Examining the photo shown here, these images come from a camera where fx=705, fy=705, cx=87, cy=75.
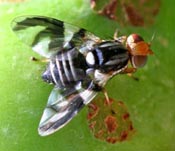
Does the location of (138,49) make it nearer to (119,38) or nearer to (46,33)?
(119,38)

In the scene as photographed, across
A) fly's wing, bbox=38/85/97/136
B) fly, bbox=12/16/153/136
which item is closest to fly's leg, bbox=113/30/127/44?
fly, bbox=12/16/153/136

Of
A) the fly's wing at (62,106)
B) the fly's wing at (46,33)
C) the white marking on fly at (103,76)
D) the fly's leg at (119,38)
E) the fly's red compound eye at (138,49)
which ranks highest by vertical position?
the fly's wing at (46,33)

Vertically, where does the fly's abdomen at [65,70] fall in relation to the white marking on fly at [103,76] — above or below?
above

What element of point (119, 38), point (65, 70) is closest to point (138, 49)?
point (119, 38)

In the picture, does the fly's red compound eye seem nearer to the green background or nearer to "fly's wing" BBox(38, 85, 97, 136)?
the green background

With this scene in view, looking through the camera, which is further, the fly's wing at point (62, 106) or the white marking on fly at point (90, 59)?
the white marking on fly at point (90, 59)

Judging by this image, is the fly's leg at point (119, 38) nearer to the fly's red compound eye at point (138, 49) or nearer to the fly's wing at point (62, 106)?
the fly's red compound eye at point (138, 49)

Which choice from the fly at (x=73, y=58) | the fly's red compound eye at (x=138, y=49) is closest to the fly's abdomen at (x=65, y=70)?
the fly at (x=73, y=58)
